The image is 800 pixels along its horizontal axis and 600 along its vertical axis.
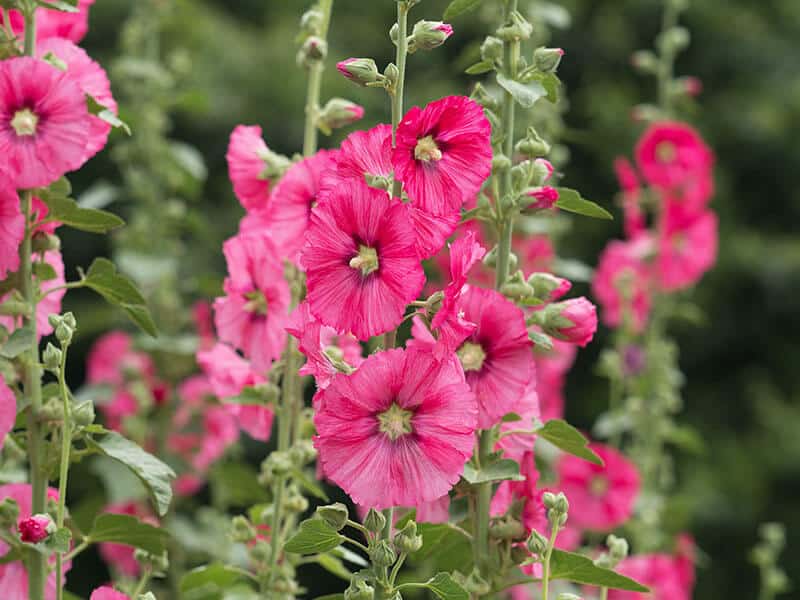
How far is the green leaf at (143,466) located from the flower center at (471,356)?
30 centimetres

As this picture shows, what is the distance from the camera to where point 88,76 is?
1.27 metres

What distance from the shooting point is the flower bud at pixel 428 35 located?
1004 mm

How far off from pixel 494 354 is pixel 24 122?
490mm

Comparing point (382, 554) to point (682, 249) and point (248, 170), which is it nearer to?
point (248, 170)

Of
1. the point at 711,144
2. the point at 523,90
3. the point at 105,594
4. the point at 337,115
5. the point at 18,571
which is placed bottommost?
the point at 711,144

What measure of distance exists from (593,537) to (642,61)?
1042 mm

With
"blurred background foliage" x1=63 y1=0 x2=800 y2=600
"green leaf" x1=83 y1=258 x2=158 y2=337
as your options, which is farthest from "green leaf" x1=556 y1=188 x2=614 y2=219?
"blurred background foliage" x1=63 y1=0 x2=800 y2=600

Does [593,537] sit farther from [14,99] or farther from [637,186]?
[14,99]

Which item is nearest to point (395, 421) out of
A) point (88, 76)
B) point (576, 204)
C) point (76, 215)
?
point (576, 204)

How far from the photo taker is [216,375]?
1458mm

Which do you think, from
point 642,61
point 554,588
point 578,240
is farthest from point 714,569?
point 554,588

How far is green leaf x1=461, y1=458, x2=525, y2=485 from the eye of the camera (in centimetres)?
109

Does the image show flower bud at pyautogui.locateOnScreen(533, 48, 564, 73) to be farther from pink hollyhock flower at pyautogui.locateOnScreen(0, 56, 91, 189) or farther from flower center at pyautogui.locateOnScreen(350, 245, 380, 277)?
pink hollyhock flower at pyautogui.locateOnScreen(0, 56, 91, 189)

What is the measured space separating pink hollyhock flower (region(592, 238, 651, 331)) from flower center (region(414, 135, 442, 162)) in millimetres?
1666
